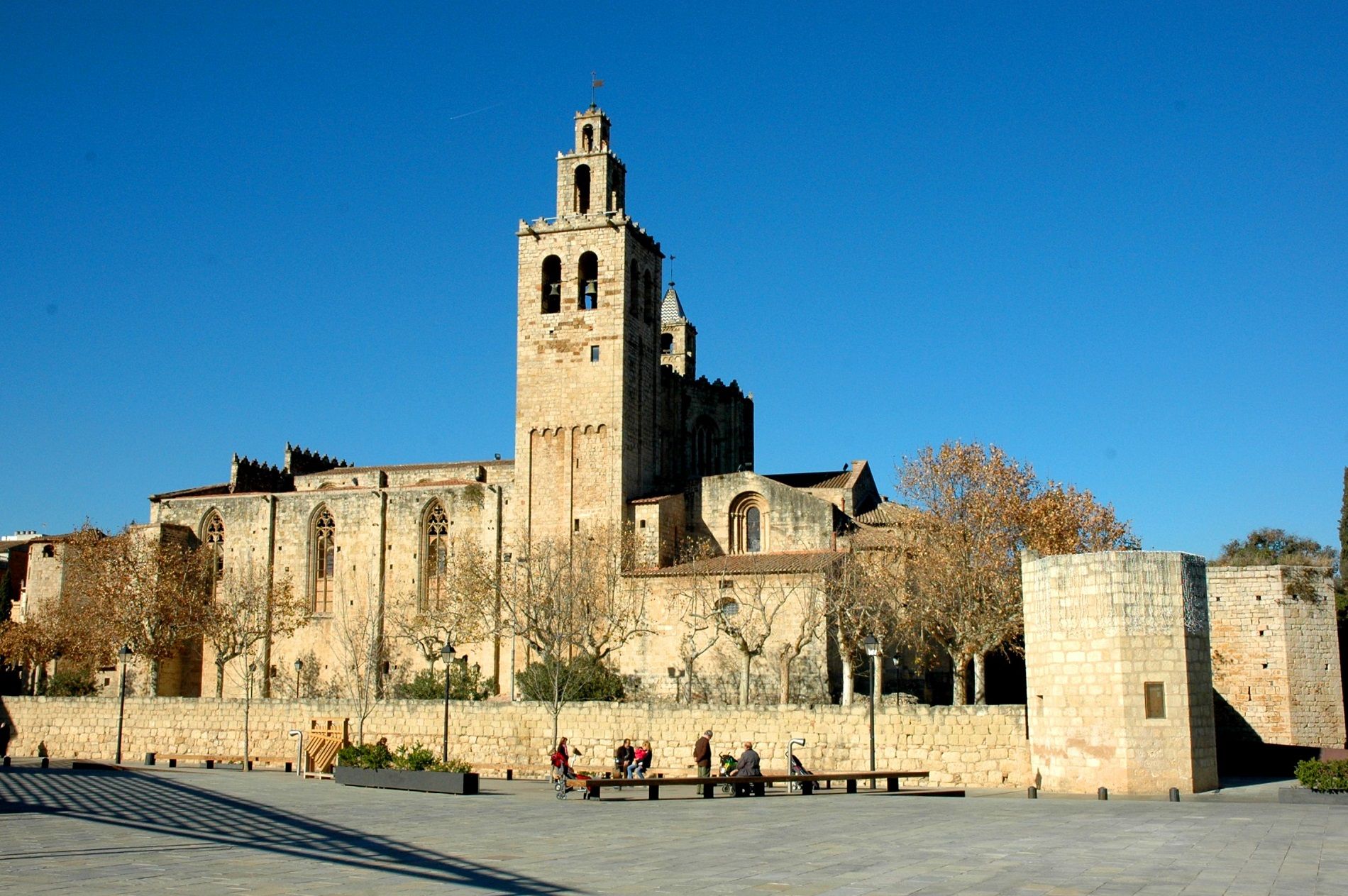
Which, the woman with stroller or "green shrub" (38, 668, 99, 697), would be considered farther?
"green shrub" (38, 668, 99, 697)

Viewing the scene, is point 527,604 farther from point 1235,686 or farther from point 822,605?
point 1235,686

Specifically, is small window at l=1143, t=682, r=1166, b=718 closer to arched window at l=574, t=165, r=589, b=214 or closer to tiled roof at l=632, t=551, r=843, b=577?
tiled roof at l=632, t=551, r=843, b=577

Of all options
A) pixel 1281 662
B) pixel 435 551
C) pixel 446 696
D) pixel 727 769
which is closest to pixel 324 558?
pixel 435 551

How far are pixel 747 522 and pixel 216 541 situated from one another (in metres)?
25.3

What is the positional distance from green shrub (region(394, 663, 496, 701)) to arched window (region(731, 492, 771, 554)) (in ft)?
35.7

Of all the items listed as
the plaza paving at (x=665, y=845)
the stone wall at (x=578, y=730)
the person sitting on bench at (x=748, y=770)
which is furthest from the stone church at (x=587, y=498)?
the plaza paving at (x=665, y=845)

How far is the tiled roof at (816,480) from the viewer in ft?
172

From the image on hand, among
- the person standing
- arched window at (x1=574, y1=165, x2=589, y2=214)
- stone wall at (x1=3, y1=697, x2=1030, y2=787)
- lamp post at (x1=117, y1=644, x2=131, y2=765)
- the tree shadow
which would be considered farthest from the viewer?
arched window at (x1=574, y1=165, x2=589, y2=214)

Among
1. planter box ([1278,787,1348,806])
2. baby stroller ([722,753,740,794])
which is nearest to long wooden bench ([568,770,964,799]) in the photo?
baby stroller ([722,753,740,794])

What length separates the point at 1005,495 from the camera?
1542 inches

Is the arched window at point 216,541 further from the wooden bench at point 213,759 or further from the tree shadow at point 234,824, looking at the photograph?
the tree shadow at point 234,824

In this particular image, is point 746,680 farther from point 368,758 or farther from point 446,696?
point 368,758

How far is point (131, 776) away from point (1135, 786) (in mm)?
23900

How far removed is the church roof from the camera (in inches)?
2643
